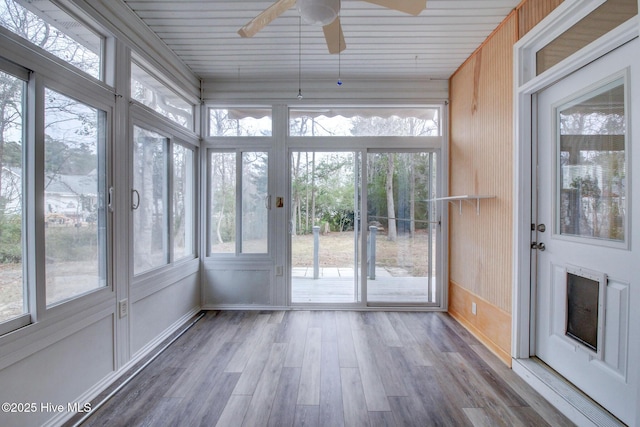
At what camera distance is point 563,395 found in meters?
1.70

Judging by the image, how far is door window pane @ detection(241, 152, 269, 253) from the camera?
3326 millimetres

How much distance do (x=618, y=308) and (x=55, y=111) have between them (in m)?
3.32

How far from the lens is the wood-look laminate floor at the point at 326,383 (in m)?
1.63

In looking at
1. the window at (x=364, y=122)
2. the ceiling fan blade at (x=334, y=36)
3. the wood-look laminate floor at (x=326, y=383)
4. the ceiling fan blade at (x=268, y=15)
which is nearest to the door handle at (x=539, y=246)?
the wood-look laminate floor at (x=326, y=383)

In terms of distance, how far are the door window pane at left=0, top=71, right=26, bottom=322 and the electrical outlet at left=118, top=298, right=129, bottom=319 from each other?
2.06ft

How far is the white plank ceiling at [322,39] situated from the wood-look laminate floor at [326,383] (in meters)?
2.70

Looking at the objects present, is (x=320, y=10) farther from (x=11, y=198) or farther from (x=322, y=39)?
(x=11, y=198)

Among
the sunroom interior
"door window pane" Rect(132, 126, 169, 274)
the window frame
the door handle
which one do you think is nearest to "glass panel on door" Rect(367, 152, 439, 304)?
the sunroom interior

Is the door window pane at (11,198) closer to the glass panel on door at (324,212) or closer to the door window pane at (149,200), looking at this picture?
the door window pane at (149,200)

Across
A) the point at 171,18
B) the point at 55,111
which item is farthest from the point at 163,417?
the point at 171,18

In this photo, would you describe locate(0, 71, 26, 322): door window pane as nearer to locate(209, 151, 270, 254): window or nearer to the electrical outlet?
the electrical outlet

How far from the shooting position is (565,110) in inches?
72.7

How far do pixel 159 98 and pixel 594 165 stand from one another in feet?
11.1

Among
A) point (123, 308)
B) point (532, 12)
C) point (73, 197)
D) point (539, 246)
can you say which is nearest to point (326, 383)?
point (123, 308)
